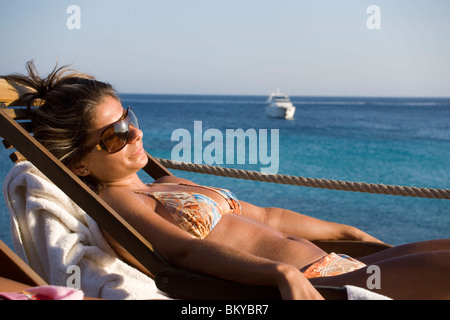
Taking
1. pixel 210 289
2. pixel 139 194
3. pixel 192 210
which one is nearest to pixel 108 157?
pixel 139 194

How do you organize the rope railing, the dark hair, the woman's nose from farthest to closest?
the rope railing → the woman's nose → the dark hair

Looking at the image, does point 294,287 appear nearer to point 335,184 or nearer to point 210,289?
point 210,289

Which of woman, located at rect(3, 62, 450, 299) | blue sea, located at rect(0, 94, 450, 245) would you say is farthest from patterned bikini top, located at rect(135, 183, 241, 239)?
blue sea, located at rect(0, 94, 450, 245)

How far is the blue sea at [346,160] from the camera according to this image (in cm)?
1969

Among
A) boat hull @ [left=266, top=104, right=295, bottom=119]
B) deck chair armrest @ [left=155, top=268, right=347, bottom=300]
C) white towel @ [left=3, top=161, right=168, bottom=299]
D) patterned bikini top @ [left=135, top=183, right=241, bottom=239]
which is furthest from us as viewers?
boat hull @ [left=266, top=104, right=295, bottom=119]

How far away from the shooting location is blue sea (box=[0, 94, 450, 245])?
1969 cm

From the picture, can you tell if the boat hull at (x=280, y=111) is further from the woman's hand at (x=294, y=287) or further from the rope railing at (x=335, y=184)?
the woman's hand at (x=294, y=287)

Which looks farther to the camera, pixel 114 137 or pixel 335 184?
pixel 335 184

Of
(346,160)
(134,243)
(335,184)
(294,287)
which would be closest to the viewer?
(294,287)

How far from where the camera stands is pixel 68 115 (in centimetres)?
246

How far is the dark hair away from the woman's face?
0.10 feet

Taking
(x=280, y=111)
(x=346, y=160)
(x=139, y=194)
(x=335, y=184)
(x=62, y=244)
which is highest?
(x=139, y=194)

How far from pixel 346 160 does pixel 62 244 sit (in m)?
31.7

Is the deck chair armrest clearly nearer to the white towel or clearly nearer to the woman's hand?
the woman's hand
